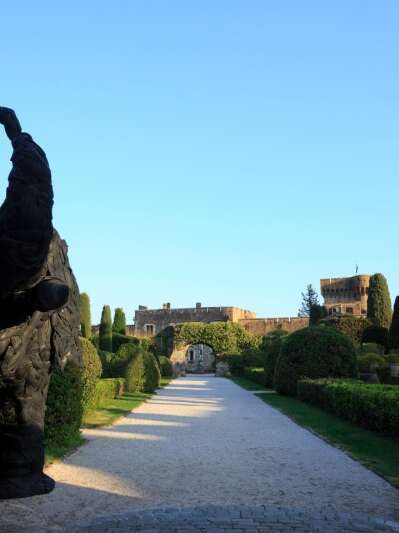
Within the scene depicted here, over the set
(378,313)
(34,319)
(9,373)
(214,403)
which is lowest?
(214,403)

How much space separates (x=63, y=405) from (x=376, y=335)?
3329 centimetres

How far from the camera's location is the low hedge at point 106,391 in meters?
13.8

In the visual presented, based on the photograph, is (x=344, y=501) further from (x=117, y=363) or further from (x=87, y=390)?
(x=117, y=363)

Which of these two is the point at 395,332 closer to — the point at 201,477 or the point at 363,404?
the point at 363,404

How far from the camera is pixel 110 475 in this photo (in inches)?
255

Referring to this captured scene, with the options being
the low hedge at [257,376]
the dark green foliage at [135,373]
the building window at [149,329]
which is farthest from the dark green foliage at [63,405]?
the building window at [149,329]

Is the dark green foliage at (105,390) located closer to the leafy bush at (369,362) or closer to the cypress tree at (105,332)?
the leafy bush at (369,362)

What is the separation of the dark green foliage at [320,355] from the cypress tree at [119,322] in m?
34.1

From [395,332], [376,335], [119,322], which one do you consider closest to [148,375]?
[395,332]

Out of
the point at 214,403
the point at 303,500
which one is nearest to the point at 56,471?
the point at 303,500

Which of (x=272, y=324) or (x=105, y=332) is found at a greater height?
(x=272, y=324)

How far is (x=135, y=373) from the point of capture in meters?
21.1

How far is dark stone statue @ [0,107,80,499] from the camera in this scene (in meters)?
2.32

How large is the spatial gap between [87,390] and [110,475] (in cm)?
545
